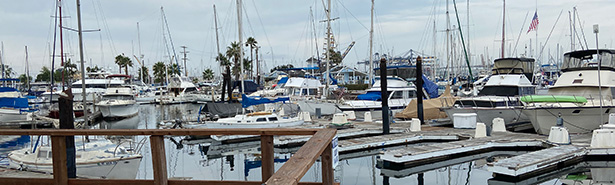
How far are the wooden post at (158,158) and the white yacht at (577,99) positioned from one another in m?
18.8

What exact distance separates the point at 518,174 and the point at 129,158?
11.8 meters

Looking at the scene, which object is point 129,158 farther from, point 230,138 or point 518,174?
point 518,174

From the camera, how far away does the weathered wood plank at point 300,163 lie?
3.09 m

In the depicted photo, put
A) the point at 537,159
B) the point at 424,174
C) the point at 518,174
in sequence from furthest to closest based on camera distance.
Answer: the point at 424,174 < the point at 537,159 < the point at 518,174

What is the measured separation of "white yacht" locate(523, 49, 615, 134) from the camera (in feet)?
70.0

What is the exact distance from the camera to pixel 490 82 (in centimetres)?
2894

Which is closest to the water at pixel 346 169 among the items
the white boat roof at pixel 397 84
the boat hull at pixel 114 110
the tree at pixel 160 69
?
the white boat roof at pixel 397 84

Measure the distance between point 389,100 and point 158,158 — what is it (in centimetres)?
2860

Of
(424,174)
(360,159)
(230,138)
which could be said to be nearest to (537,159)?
(424,174)

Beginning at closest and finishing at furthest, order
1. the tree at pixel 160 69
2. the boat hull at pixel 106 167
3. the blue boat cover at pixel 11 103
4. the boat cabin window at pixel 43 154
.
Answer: the boat hull at pixel 106 167
the boat cabin window at pixel 43 154
the blue boat cover at pixel 11 103
the tree at pixel 160 69

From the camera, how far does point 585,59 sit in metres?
26.0

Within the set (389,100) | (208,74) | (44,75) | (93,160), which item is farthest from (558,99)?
(44,75)

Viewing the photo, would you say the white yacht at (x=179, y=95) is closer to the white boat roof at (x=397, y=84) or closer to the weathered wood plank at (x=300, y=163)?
the white boat roof at (x=397, y=84)

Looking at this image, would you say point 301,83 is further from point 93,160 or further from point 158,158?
point 158,158
